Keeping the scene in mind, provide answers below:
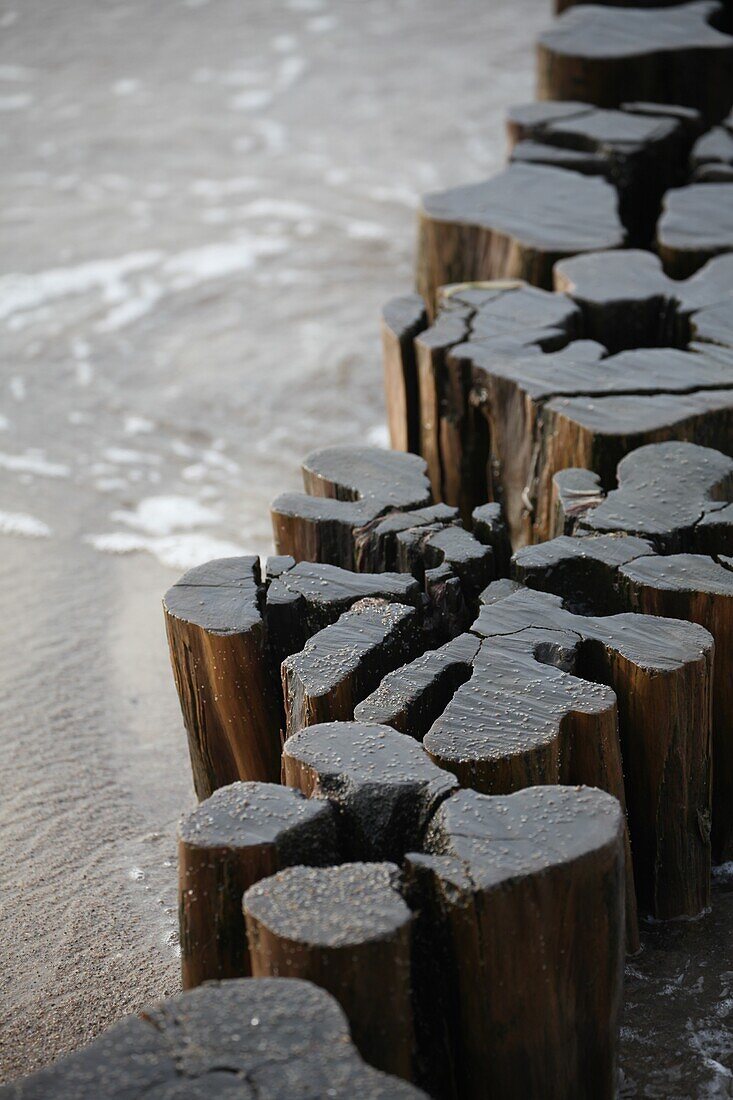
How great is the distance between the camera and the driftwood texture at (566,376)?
2.26 metres

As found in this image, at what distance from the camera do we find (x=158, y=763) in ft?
7.91

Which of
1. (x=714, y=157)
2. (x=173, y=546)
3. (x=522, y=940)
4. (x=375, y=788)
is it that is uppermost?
(x=714, y=157)

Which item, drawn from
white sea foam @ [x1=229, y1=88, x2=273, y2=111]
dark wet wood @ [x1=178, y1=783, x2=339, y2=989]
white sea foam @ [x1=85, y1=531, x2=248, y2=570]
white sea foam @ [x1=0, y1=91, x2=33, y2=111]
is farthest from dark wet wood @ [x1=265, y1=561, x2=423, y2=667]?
white sea foam @ [x1=0, y1=91, x2=33, y2=111]

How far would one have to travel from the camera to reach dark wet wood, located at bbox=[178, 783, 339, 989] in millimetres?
1362

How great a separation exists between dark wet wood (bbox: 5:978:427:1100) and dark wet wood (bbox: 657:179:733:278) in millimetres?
2249

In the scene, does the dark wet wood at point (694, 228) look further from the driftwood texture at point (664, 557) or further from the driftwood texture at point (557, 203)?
the driftwood texture at point (664, 557)

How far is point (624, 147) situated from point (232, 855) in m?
2.71

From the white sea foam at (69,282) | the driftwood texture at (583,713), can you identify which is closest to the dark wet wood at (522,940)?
the driftwood texture at (583,713)

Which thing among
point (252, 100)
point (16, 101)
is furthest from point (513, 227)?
point (16, 101)

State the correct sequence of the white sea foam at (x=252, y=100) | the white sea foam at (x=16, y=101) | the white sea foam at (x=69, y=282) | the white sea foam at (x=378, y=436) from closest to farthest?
the white sea foam at (x=378, y=436) → the white sea foam at (x=69, y=282) → the white sea foam at (x=252, y=100) → the white sea foam at (x=16, y=101)

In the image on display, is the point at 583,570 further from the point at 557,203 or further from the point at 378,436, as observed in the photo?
the point at 378,436

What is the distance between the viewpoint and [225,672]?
184 cm

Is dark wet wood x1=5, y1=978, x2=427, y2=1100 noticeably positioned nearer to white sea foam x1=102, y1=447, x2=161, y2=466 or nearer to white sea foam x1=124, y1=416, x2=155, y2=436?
white sea foam x1=102, y1=447, x2=161, y2=466

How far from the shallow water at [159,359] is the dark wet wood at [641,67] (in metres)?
1.13
